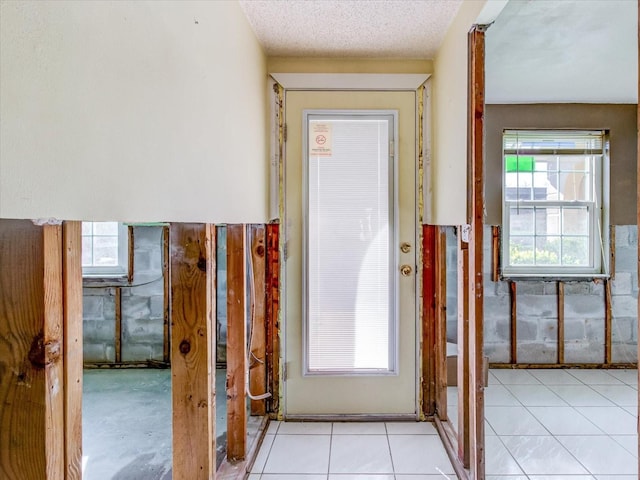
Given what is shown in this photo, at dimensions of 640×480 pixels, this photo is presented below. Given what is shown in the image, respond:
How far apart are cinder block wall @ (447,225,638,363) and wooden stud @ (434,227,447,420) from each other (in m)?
1.10

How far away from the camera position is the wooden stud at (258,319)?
Result: 9.45ft

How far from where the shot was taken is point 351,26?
2.43m

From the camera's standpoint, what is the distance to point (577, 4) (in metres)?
2.20

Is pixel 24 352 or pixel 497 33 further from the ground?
pixel 497 33

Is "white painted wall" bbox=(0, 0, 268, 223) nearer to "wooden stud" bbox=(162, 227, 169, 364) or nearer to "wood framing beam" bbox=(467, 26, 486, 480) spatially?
"wood framing beam" bbox=(467, 26, 486, 480)

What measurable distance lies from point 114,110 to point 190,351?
0.95 metres

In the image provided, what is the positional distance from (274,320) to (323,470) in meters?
1.02

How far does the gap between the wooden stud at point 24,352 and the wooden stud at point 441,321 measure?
2.48m

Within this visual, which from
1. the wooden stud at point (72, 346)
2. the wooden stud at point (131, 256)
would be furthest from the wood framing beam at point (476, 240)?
the wooden stud at point (131, 256)

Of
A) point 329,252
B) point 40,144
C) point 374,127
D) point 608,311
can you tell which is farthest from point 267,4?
point 608,311

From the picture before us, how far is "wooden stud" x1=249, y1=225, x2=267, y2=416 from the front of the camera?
2.88 metres

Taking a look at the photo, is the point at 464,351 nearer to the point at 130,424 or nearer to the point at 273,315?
the point at 273,315

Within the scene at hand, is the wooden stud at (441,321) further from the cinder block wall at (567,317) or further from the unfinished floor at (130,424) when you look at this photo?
the unfinished floor at (130,424)

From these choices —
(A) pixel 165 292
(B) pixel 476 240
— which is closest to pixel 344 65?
(B) pixel 476 240
